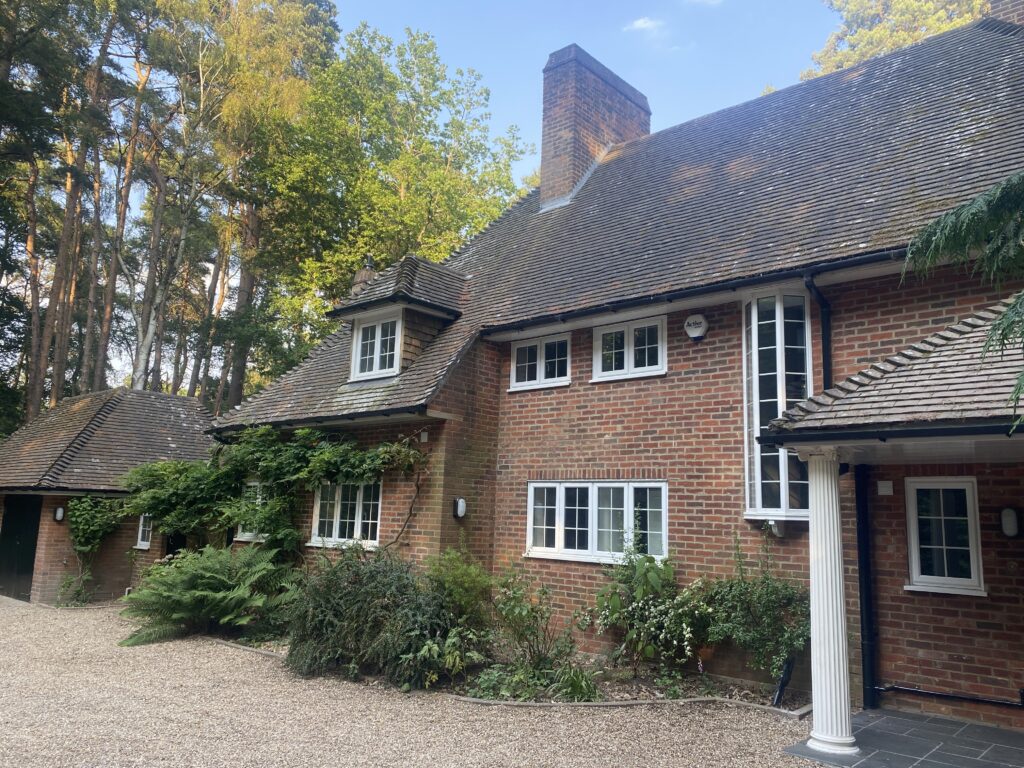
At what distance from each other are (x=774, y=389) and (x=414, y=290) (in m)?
6.94

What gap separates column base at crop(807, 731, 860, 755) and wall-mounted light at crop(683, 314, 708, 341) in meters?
5.27

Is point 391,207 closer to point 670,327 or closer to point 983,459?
point 670,327

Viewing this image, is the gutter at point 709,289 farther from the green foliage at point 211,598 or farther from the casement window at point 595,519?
the green foliage at point 211,598

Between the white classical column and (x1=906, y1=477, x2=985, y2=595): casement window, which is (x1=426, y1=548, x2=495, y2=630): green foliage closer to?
the white classical column

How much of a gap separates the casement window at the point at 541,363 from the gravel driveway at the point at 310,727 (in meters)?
5.45

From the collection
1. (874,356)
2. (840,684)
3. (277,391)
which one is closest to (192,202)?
(277,391)

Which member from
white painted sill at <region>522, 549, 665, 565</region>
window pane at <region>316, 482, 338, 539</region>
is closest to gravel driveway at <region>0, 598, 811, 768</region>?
white painted sill at <region>522, 549, 665, 565</region>

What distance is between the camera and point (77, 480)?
650 inches

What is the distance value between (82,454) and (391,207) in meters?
12.5

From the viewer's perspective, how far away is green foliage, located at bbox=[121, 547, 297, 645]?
11.2 meters

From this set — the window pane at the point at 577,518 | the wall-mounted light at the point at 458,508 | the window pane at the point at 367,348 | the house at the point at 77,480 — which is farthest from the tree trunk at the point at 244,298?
the window pane at the point at 577,518

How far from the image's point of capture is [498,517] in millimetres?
11656

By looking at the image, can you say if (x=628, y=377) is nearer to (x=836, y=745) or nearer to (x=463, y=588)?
(x=463, y=588)

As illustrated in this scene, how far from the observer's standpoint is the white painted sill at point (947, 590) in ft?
22.1
